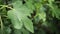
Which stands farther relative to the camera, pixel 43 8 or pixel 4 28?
pixel 43 8

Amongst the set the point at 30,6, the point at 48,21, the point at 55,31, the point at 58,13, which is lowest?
the point at 55,31

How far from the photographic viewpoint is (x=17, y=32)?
4.65 feet

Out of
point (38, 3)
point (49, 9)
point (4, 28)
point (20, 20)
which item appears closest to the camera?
point (20, 20)

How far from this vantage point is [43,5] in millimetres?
1606

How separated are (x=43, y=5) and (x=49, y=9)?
93 millimetres

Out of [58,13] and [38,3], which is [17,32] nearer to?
[38,3]

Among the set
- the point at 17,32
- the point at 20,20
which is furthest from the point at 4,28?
the point at 20,20

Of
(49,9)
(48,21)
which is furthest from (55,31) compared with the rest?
(49,9)

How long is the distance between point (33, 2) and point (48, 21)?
12.9 inches

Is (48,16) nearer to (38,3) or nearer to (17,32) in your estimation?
(38,3)

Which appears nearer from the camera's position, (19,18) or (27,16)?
(19,18)

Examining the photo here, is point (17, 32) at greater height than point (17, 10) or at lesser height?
lesser

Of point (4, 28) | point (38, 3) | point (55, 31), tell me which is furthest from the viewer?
point (55, 31)

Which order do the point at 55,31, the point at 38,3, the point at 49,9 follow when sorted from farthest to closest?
the point at 55,31
the point at 49,9
the point at 38,3
